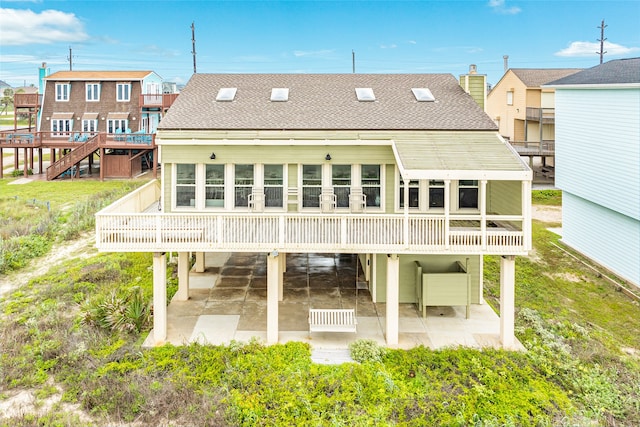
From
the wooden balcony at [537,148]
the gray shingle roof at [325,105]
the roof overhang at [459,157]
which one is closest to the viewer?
the roof overhang at [459,157]

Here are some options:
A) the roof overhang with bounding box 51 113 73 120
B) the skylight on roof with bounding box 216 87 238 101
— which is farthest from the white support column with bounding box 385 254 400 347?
the roof overhang with bounding box 51 113 73 120

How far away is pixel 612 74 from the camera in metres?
19.7

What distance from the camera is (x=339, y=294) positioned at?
15977mm

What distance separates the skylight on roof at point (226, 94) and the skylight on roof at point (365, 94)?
428 centimetres

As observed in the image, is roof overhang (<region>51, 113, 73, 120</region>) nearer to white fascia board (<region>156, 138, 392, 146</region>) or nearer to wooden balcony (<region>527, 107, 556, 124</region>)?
white fascia board (<region>156, 138, 392, 146</region>)

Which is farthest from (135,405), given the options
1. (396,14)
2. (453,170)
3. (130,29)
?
(130,29)

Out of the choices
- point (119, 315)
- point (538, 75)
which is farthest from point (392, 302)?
point (538, 75)

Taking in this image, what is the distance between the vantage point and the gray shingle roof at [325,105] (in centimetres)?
1474

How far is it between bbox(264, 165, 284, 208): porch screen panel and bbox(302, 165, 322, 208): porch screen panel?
A: 678 millimetres

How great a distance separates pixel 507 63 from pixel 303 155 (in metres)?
45.0

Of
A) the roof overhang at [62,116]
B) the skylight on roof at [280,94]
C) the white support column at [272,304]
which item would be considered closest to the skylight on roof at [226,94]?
the skylight on roof at [280,94]

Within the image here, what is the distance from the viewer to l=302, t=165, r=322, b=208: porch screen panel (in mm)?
14570

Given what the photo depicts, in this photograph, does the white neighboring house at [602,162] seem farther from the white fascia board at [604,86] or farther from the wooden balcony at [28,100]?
the wooden balcony at [28,100]

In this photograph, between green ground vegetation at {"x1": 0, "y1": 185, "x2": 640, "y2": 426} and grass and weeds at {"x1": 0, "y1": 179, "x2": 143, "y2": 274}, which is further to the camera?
grass and weeds at {"x1": 0, "y1": 179, "x2": 143, "y2": 274}
